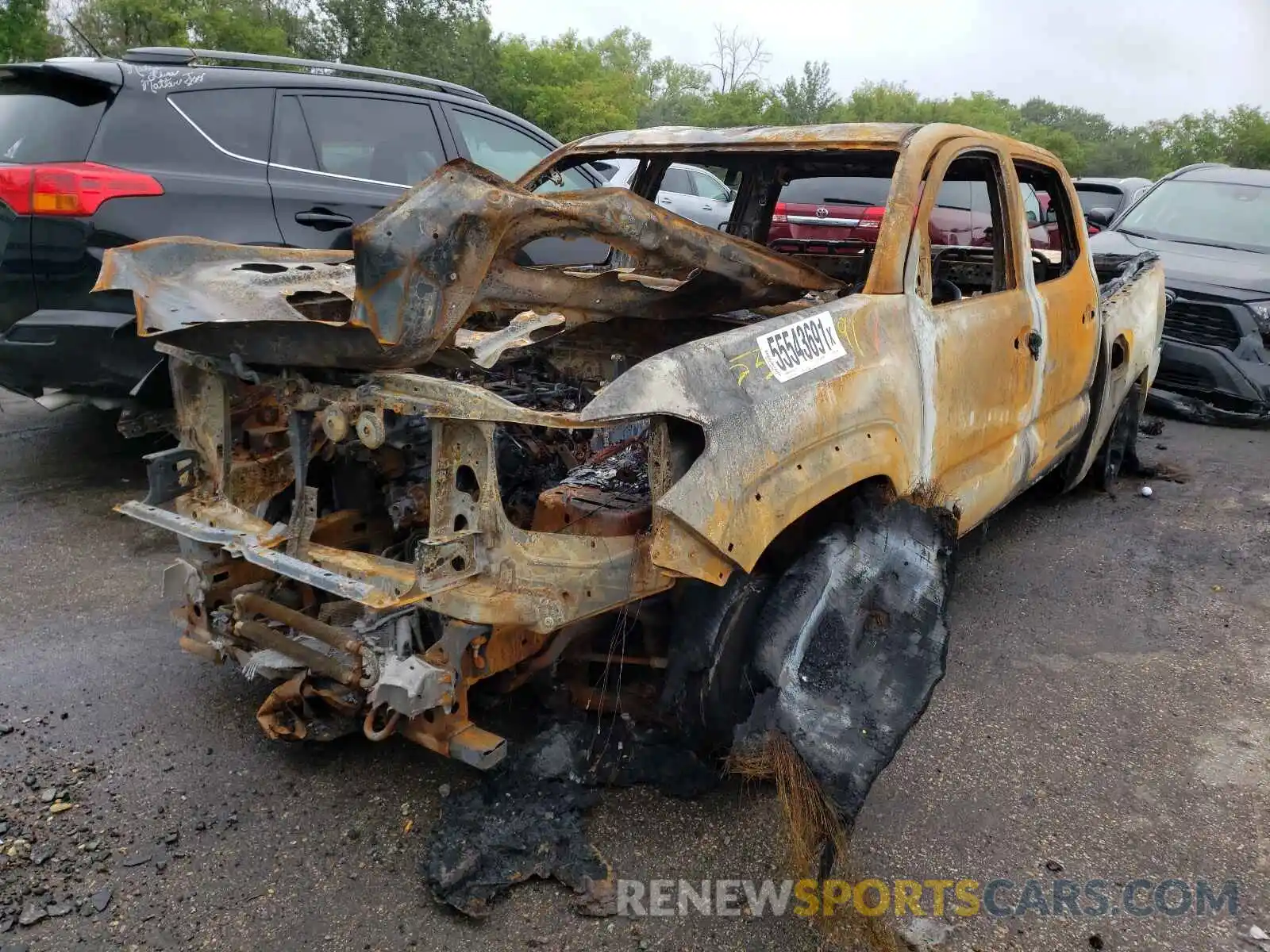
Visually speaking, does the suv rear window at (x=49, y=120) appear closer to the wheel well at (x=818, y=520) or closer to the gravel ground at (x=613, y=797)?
the gravel ground at (x=613, y=797)

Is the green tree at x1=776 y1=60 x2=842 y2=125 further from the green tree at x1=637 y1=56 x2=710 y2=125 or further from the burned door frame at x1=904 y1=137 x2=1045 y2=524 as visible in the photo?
the burned door frame at x1=904 y1=137 x2=1045 y2=524

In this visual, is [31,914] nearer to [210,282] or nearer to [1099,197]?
[210,282]

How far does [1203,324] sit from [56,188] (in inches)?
289

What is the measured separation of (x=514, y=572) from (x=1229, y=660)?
116 inches

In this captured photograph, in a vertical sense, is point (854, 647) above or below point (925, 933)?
above

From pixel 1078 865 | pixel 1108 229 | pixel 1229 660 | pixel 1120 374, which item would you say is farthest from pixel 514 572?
pixel 1108 229

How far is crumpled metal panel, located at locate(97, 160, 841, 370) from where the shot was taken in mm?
2223

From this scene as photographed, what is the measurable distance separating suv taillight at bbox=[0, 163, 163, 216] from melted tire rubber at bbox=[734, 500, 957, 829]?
137 inches

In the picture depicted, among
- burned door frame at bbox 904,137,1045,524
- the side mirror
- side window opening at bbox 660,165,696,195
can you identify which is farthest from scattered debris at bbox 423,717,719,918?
side window opening at bbox 660,165,696,195

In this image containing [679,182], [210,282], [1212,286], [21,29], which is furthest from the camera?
[21,29]

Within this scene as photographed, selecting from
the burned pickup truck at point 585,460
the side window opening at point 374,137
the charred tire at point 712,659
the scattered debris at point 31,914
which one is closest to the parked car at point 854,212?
the side window opening at point 374,137

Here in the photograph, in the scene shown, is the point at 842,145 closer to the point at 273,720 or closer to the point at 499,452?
the point at 499,452

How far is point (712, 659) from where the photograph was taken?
2568mm

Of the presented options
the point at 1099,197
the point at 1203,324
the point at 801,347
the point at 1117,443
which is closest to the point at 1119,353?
the point at 1117,443
